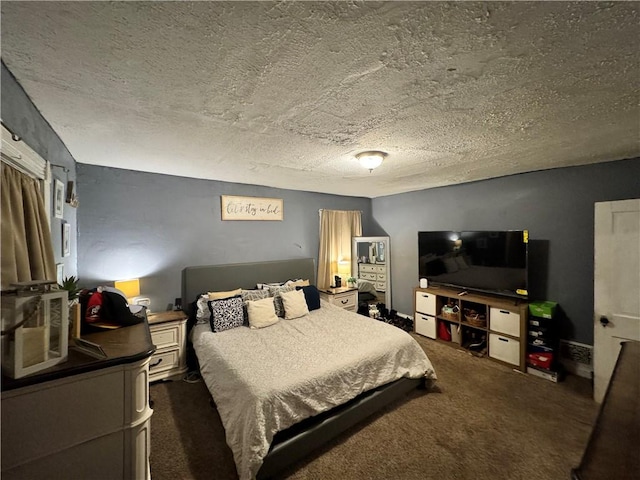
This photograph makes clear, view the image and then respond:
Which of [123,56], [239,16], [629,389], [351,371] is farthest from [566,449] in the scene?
[123,56]

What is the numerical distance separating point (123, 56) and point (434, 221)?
4153 mm

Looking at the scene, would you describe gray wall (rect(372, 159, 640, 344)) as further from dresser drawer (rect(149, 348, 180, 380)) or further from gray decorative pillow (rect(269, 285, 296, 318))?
dresser drawer (rect(149, 348, 180, 380))

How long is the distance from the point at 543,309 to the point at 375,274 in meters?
2.47

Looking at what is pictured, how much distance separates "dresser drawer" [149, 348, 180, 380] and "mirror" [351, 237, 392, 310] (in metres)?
3.03

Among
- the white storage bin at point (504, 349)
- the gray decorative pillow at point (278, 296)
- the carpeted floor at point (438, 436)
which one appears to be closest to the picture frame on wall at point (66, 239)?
the carpeted floor at point (438, 436)

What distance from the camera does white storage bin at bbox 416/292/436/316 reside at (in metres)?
3.71

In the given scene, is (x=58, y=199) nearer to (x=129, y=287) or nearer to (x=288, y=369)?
(x=129, y=287)

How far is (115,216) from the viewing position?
2855 mm

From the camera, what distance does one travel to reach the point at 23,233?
1203mm

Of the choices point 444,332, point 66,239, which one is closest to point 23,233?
point 66,239

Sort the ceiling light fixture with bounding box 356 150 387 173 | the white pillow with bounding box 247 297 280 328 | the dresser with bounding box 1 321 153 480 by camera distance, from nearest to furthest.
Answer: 1. the dresser with bounding box 1 321 153 480
2. the ceiling light fixture with bounding box 356 150 387 173
3. the white pillow with bounding box 247 297 280 328

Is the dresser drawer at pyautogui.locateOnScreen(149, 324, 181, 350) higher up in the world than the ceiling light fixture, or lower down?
lower down

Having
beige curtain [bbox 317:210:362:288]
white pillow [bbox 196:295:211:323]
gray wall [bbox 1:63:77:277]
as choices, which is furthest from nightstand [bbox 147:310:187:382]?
beige curtain [bbox 317:210:362:288]

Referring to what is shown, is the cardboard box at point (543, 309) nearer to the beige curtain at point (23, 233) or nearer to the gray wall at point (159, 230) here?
the gray wall at point (159, 230)
